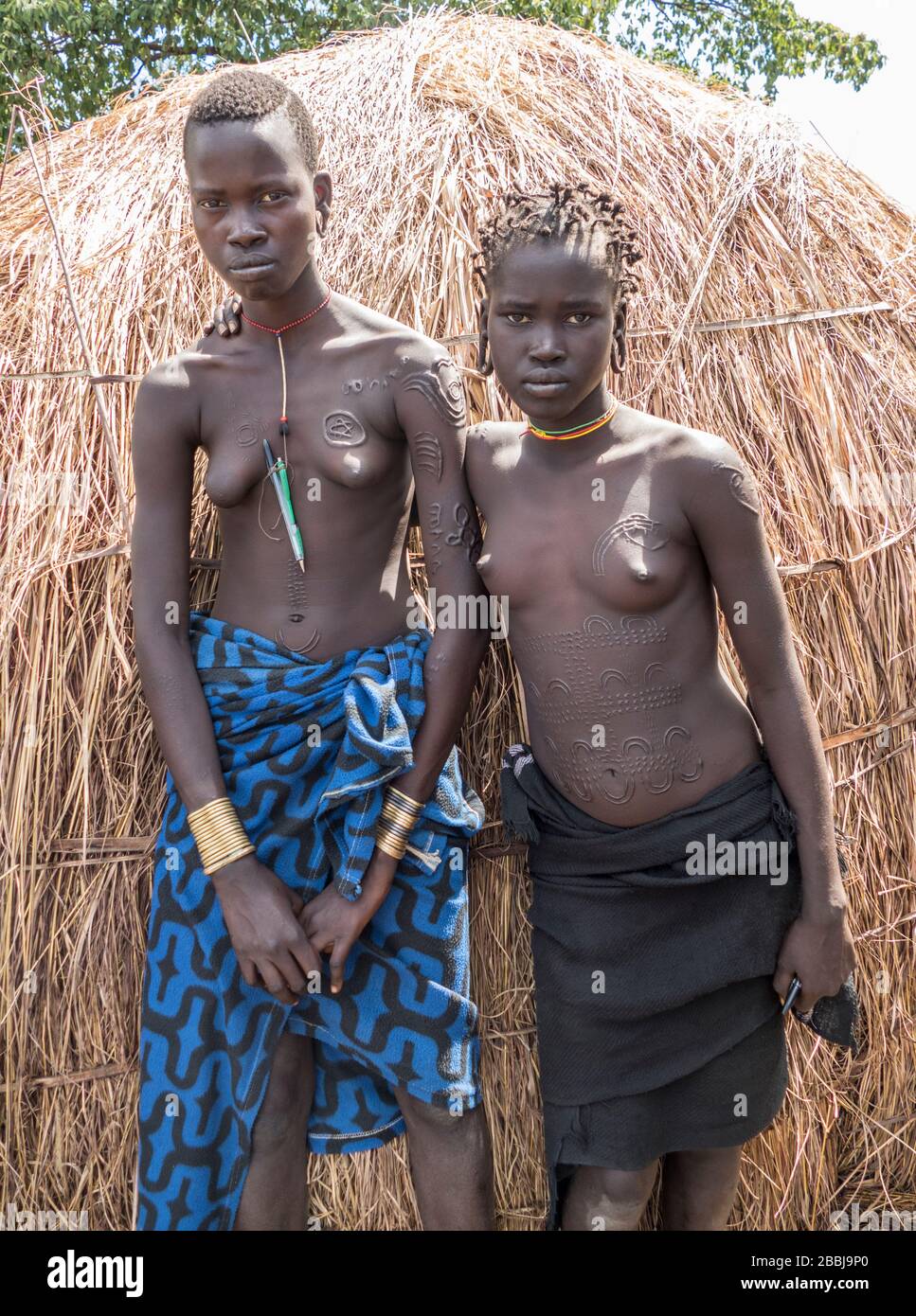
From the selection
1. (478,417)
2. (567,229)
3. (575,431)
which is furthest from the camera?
(478,417)

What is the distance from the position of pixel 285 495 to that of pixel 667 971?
3.72ft

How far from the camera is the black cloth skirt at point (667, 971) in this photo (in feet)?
7.23

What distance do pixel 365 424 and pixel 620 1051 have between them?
126cm

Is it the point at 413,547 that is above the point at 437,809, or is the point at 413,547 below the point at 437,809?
above

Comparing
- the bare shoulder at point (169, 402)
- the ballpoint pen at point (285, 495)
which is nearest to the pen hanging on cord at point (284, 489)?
the ballpoint pen at point (285, 495)

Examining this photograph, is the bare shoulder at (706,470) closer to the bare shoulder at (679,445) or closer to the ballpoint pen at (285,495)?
the bare shoulder at (679,445)

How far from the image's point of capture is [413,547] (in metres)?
2.62

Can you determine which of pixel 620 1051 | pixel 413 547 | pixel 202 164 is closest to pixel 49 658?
pixel 413 547

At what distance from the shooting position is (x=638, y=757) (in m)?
2.19

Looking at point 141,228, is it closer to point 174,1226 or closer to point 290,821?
point 290,821

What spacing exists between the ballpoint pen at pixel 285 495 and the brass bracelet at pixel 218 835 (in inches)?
19.1

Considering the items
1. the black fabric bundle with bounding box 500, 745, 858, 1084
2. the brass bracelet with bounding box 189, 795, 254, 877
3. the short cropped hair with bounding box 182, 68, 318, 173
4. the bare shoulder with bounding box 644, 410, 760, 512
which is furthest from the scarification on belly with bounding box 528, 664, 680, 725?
the short cropped hair with bounding box 182, 68, 318, 173

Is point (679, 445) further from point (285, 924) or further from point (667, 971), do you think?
point (285, 924)

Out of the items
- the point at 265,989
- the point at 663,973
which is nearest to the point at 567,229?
the point at 663,973
